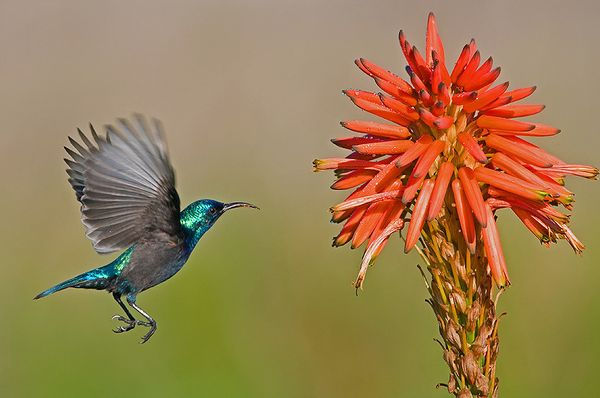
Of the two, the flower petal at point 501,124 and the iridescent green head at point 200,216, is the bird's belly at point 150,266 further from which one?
the flower petal at point 501,124

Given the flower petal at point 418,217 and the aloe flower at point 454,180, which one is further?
the aloe flower at point 454,180

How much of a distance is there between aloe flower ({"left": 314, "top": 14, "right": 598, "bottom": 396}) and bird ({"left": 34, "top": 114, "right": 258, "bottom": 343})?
155cm

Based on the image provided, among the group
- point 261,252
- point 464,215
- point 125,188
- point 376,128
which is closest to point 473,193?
point 464,215

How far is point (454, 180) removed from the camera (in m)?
3.81

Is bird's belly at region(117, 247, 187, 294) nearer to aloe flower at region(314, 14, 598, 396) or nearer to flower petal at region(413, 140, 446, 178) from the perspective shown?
aloe flower at region(314, 14, 598, 396)

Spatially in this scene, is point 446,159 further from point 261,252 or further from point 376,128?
point 261,252

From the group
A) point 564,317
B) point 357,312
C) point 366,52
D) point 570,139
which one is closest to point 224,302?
point 357,312

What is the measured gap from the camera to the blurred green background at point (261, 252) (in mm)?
9750

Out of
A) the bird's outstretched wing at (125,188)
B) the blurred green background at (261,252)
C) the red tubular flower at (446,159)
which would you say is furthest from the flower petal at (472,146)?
the blurred green background at (261,252)

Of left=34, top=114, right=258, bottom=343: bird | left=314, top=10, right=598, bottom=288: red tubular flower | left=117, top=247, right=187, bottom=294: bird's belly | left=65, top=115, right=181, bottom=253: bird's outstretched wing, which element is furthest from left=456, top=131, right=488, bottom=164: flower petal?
left=117, top=247, right=187, bottom=294: bird's belly

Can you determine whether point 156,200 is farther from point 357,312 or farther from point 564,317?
point 564,317

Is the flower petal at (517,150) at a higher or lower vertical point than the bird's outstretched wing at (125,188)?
lower

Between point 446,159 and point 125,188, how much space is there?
7.28ft

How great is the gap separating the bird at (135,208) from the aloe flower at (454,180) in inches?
61.1
